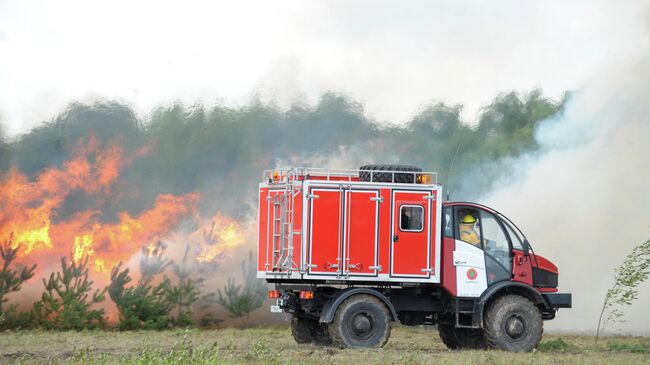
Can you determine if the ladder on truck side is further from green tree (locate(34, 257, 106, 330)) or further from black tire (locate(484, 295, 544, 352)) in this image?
green tree (locate(34, 257, 106, 330))

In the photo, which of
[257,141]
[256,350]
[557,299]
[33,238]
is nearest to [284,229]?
[256,350]

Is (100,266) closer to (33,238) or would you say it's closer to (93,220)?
(93,220)

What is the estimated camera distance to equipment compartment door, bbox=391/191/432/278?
24.3m

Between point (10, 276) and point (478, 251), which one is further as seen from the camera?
point (10, 276)

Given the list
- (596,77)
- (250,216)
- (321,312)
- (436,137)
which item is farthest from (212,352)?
(596,77)

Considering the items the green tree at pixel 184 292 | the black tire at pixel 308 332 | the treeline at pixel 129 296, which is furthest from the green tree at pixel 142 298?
the black tire at pixel 308 332

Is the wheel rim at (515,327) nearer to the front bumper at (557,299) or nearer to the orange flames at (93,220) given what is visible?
the front bumper at (557,299)

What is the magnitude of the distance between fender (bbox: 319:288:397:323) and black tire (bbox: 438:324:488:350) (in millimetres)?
3076

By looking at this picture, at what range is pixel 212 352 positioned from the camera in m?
20.5

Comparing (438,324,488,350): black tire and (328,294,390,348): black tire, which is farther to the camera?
(438,324,488,350): black tire

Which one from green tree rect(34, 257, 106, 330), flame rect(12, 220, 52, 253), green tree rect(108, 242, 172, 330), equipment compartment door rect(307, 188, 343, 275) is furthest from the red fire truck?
flame rect(12, 220, 52, 253)

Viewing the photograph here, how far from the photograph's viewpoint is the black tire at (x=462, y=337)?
87.4 ft

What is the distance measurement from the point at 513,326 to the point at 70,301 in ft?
42.2

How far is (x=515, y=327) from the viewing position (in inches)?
980
